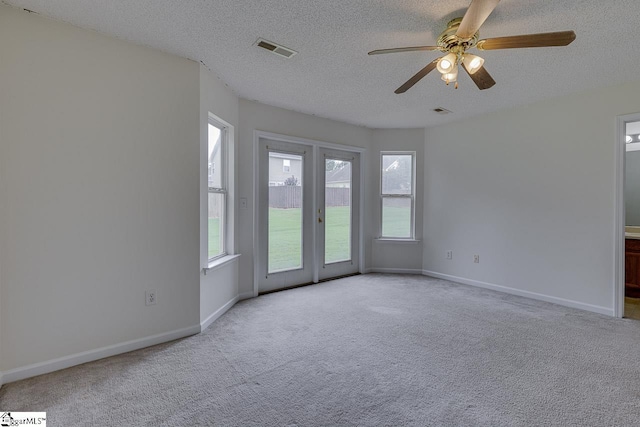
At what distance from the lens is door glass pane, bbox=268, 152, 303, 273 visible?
Result: 13.5ft

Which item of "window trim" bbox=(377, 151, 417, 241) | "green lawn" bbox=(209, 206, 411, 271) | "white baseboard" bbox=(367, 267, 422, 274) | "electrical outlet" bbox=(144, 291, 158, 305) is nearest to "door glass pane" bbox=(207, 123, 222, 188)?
"green lawn" bbox=(209, 206, 411, 271)

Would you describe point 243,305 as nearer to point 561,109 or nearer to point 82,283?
point 82,283

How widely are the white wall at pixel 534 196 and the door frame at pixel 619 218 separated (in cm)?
4

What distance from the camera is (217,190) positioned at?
3344 mm

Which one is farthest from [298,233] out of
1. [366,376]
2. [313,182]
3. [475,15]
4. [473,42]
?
[475,15]

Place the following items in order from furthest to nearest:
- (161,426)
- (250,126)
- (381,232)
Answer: (381,232) → (250,126) → (161,426)

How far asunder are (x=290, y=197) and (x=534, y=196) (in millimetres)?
3197

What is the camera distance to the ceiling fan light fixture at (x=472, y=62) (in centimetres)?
201

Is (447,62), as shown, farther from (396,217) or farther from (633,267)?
(633,267)

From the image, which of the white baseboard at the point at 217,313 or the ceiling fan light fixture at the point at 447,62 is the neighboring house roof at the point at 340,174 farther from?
the ceiling fan light fixture at the point at 447,62

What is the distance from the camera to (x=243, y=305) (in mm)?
3555

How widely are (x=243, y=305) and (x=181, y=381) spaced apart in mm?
1519

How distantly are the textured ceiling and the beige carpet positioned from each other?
97.1 inches

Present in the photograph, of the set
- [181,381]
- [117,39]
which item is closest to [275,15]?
[117,39]
